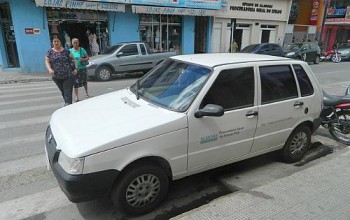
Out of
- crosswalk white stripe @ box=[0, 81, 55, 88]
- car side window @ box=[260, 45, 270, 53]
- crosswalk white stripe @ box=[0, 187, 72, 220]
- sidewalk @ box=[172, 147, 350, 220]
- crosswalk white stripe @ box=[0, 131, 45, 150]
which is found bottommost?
crosswalk white stripe @ box=[0, 81, 55, 88]

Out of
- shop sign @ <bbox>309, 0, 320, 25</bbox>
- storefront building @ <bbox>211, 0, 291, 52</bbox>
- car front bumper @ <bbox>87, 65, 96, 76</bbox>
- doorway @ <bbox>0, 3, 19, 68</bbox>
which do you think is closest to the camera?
car front bumper @ <bbox>87, 65, 96, 76</bbox>

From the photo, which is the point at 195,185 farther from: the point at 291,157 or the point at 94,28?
the point at 94,28

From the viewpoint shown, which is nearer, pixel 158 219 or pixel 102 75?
pixel 158 219

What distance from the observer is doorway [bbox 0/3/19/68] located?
14.1 meters

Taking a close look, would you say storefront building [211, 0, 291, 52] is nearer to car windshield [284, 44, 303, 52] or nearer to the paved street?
car windshield [284, 44, 303, 52]

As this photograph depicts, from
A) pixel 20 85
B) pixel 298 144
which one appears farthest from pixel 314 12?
pixel 298 144

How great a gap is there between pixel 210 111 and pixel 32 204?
2388 millimetres

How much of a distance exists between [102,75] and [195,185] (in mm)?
9102

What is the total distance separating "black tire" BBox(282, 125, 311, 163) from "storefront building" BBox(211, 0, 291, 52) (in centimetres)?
1718

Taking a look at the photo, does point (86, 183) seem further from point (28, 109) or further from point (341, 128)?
point (28, 109)

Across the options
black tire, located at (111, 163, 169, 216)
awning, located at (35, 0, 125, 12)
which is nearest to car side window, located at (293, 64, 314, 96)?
black tire, located at (111, 163, 169, 216)

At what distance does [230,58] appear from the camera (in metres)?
3.93

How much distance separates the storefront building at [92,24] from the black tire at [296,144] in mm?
12891

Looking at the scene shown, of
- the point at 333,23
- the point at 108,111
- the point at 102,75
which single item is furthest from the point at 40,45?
the point at 333,23
